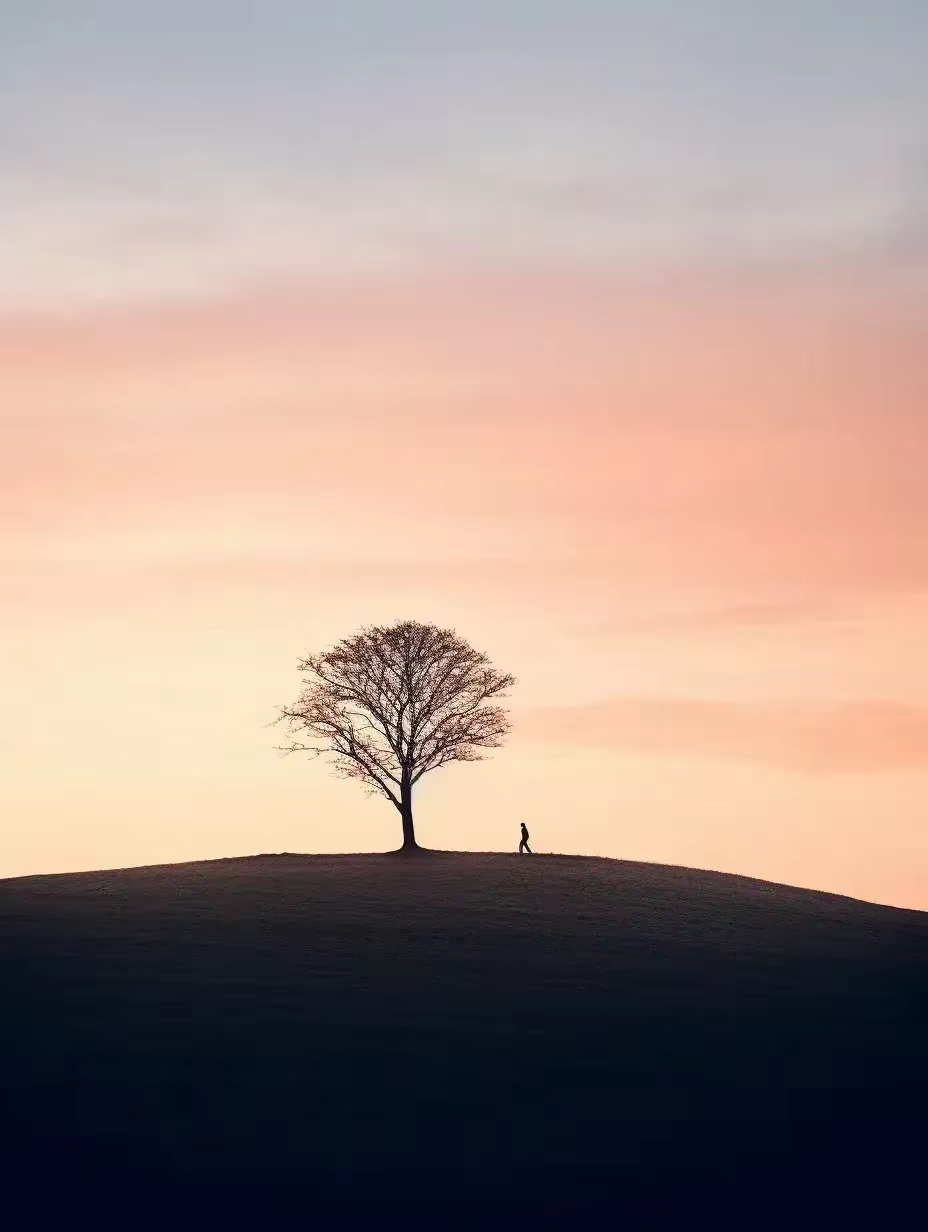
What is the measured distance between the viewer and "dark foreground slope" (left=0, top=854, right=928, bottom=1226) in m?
30.3

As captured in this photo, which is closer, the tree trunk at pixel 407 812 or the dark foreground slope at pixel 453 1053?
the dark foreground slope at pixel 453 1053

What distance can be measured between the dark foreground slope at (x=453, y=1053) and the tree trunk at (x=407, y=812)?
16105mm

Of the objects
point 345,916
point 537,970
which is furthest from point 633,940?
point 345,916

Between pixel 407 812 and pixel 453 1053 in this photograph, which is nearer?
pixel 453 1053

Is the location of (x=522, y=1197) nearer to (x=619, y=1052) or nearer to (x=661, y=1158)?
(x=661, y=1158)

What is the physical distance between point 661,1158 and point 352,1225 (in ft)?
28.7

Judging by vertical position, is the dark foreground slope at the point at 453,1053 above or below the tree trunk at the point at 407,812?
below

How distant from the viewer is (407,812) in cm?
7444

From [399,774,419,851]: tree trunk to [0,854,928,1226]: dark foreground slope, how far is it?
16.1 m

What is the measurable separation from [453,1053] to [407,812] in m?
37.9

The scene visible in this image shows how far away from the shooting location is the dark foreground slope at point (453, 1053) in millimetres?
30312

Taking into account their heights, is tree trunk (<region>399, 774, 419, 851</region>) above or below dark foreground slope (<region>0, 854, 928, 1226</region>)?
above

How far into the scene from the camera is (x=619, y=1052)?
37.8 metres

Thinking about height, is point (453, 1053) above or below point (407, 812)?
below
